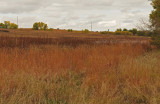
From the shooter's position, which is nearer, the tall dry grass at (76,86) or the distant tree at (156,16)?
the tall dry grass at (76,86)

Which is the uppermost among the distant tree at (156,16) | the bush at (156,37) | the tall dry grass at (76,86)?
the distant tree at (156,16)

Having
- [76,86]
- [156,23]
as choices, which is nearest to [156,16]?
[156,23]

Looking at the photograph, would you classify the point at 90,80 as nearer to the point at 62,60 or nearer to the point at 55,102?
the point at 55,102

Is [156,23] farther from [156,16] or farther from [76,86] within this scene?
[76,86]

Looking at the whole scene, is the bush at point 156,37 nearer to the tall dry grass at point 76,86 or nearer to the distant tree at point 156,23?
the distant tree at point 156,23

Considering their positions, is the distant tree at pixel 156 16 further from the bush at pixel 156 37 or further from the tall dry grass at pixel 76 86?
the tall dry grass at pixel 76 86

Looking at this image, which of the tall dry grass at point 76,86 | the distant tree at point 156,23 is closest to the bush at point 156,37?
the distant tree at point 156,23

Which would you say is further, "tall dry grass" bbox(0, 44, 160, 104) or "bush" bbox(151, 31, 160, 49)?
"bush" bbox(151, 31, 160, 49)

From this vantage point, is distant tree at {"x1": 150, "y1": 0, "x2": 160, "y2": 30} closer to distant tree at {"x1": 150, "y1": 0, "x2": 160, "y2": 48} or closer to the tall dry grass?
distant tree at {"x1": 150, "y1": 0, "x2": 160, "y2": 48}

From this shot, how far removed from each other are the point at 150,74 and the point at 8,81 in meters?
3.78

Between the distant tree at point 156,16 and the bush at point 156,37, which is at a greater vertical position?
the distant tree at point 156,16

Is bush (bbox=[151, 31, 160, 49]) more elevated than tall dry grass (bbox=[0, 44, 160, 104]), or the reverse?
bush (bbox=[151, 31, 160, 49])

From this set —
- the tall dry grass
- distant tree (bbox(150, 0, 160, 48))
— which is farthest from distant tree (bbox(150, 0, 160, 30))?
the tall dry grass

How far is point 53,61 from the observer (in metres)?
5.26
